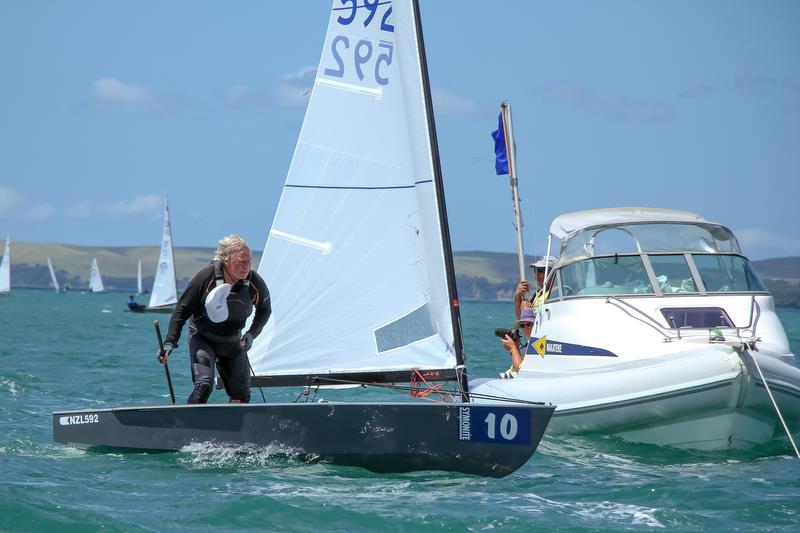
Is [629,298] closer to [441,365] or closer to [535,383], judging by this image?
[535,383]

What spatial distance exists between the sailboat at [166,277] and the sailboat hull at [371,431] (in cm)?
5115

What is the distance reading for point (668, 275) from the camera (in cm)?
1086

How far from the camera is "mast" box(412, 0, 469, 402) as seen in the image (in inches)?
369

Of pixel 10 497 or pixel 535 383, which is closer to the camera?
pixel 10 497

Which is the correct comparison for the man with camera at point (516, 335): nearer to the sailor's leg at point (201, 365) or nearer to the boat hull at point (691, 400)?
the boat hull at point (691, 400)

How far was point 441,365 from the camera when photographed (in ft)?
30.9

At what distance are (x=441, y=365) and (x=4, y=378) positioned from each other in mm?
8872

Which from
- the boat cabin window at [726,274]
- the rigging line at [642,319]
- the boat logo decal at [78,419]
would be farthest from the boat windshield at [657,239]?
the boat logo decal at [78,419]

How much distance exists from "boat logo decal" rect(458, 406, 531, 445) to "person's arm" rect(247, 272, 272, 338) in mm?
1789

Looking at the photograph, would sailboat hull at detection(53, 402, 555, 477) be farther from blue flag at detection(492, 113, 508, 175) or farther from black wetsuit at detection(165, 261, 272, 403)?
blue flag at detection(492, 113, 508, 175)

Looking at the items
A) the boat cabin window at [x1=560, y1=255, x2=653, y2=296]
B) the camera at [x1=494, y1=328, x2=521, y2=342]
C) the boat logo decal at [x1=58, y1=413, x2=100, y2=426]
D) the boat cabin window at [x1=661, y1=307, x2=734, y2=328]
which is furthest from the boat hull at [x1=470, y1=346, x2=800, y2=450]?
the boat logo decal at [x1=58, y1=413, x2=100, y2=426]

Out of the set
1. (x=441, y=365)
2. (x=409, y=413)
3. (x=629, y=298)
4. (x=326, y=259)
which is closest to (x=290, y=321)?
(x=326, y=259)

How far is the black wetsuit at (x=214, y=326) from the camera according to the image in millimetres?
8211

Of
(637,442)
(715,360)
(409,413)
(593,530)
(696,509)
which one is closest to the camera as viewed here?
(593,530)
